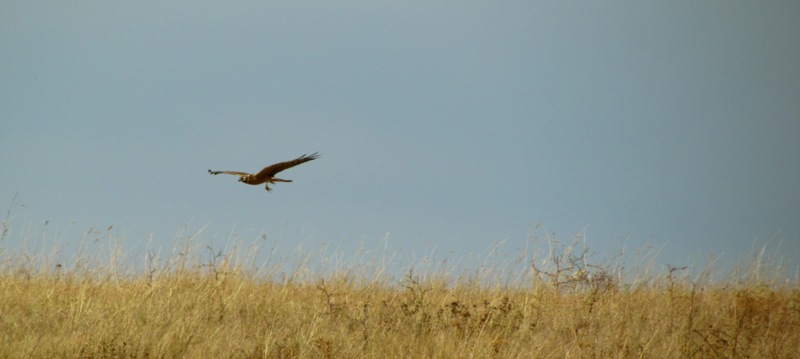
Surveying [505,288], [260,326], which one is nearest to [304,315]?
[260,326]

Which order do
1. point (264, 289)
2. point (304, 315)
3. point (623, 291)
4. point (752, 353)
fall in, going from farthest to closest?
point (623, 291)
point (264, 289)
point (304, 315)
point (752, 353)

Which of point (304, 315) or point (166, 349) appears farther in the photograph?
point (304, 315)

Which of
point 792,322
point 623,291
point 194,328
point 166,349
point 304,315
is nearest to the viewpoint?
point 166,349

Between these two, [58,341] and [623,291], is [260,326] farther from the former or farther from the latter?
[623,291]

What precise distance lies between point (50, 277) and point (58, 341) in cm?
392

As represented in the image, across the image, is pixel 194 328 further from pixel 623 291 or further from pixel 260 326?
pixel 623 291

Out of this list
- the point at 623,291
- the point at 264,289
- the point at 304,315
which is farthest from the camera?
the point at 623,291

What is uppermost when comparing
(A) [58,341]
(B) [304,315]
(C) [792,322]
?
(C) [792,322]

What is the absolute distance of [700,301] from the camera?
29.5 feet

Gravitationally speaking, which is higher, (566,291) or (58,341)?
(566,291)

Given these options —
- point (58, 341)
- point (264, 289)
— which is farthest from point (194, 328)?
point (264, 289)

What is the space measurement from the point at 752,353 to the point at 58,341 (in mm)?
6460

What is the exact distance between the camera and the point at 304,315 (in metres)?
7.02

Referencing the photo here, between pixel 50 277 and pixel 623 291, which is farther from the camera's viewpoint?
pixel 623 291
